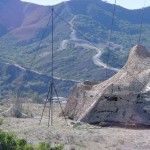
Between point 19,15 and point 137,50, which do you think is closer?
point 137,50

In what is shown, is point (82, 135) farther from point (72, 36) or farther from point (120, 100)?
point (72, 36)

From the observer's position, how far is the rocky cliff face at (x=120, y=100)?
18.3 meters

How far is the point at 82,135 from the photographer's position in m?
15.7

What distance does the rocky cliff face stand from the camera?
18297 millimetres

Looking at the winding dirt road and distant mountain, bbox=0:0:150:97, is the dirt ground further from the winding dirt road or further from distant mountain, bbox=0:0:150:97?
the winding dirt road

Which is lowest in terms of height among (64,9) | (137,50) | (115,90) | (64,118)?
(64,118)

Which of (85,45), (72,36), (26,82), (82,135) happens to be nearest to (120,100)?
(82,135)

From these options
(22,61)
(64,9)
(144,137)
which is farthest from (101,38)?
(144,137)

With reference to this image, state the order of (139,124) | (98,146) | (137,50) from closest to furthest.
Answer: (98,146), (139,124), (137,50)

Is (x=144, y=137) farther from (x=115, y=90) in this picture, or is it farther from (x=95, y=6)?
(x=95, y=6)

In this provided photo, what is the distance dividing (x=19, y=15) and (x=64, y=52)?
34.6 meters

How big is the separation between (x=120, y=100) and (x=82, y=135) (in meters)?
3.39

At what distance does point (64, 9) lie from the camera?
94000 mm

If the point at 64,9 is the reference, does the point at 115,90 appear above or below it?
below
